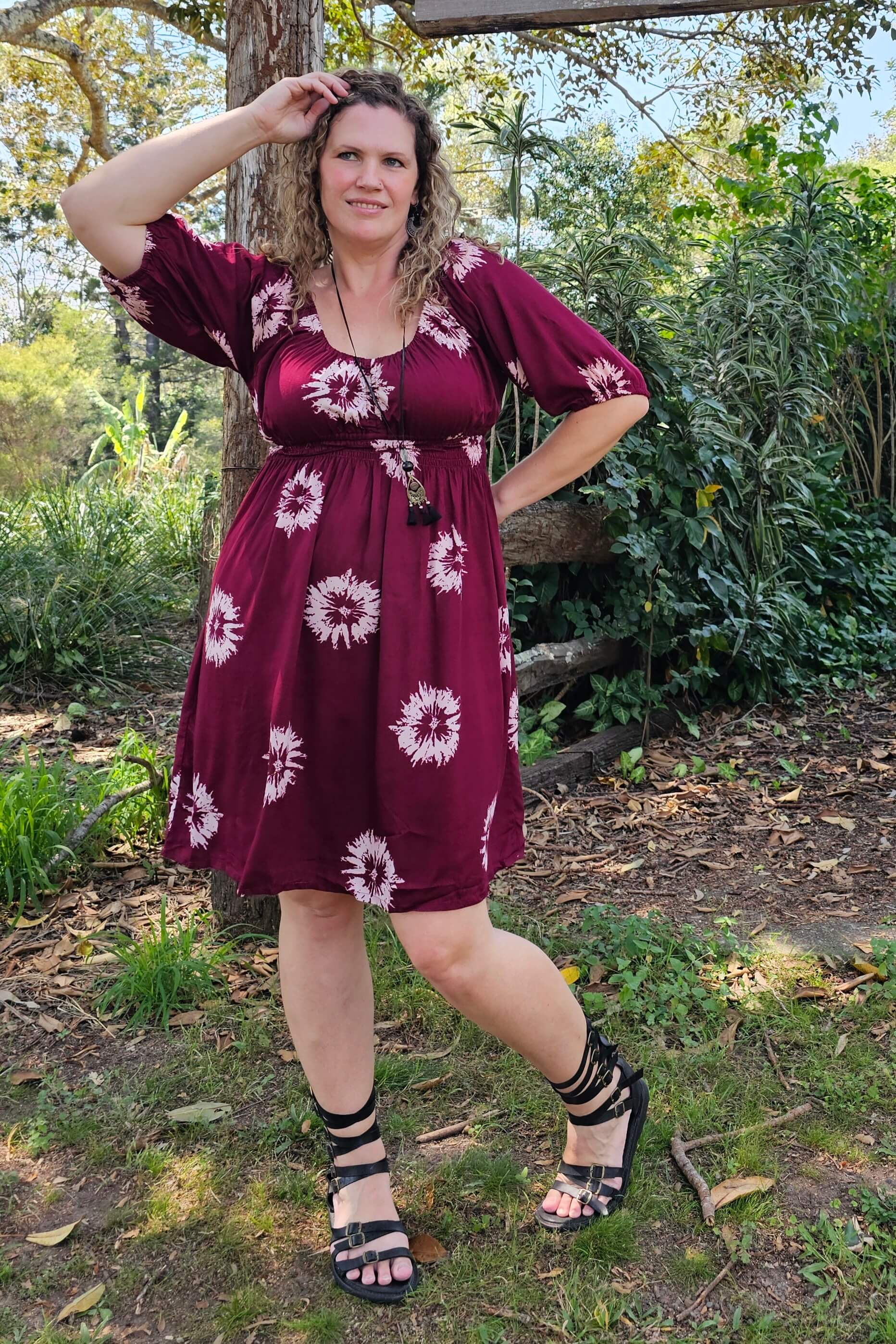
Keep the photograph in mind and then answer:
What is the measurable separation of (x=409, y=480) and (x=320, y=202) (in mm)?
584

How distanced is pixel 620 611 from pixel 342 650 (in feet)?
9.51

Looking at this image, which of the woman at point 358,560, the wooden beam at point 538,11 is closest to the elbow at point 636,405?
the woman at point 358,560

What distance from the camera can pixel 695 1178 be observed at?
2074 mm

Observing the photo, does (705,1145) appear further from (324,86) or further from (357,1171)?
(324,86)

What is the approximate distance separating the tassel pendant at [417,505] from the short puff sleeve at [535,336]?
0.98ft

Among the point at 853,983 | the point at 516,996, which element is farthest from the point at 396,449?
the point at 853,983

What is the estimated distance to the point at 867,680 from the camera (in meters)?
5.33

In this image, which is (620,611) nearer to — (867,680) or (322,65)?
(867,680)

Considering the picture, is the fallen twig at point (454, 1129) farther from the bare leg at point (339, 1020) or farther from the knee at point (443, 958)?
the knee at point (443, 958)

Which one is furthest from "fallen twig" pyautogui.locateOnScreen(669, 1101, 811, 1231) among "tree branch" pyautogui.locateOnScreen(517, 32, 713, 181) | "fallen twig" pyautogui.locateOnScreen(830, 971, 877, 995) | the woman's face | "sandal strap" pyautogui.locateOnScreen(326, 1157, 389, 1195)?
"tree branch" pyautogui.locateOnScreen(517, 32, 713, 181)

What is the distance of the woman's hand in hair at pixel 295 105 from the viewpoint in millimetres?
1798

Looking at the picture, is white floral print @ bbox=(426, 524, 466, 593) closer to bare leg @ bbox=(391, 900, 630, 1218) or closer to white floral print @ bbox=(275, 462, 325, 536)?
white floral print @ bbox=(275, 462, 325, 536)

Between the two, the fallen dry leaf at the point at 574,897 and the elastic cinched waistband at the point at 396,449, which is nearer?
the elastic cinched waistband at the point at 396,449

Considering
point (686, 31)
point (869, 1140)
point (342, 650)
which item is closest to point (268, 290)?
point (342, 650)
